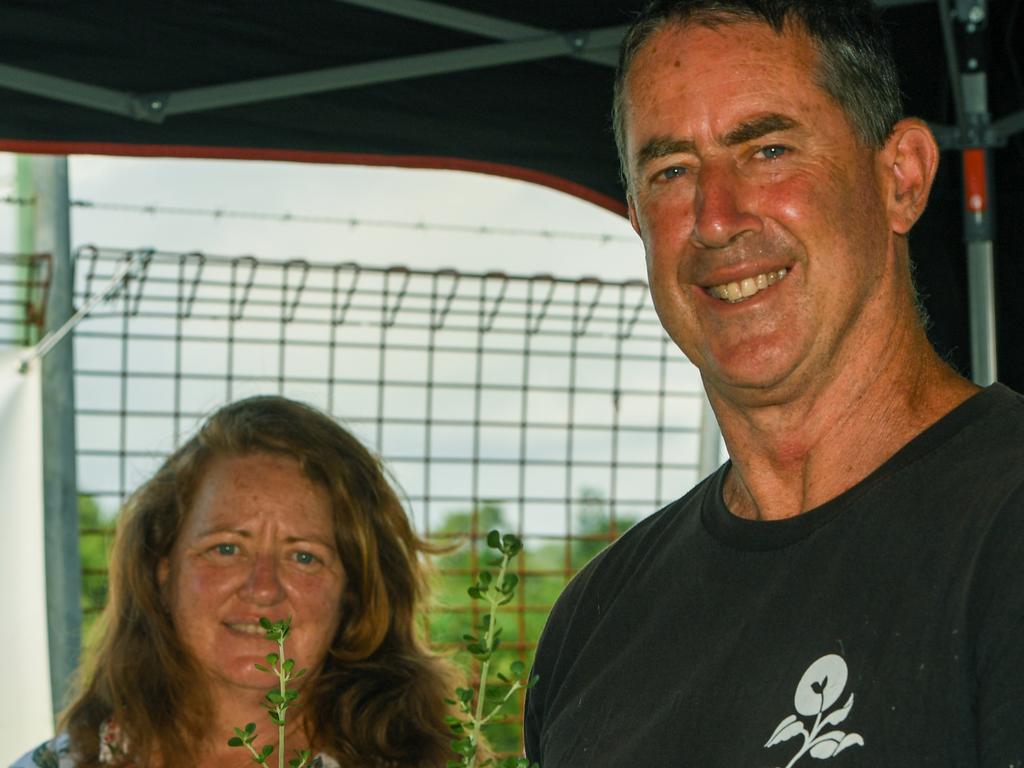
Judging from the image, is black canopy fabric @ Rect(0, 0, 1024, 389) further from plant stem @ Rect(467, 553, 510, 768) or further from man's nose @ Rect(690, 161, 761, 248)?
plant stem @ Rect(467, 553, 510, 768)

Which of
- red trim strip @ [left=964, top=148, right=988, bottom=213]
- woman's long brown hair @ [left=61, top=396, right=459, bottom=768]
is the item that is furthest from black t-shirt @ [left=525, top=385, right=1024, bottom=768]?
red trim strip @ [left=964, top=148, right=988, bottom=213]

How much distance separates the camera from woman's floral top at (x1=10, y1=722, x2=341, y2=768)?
2451mm

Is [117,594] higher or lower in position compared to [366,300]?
lower

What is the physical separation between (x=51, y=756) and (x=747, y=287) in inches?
66.1

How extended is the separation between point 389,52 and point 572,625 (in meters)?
1.28

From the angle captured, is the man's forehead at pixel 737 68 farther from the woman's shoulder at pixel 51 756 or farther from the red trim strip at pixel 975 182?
the woman's shoulder at pixel 51 756

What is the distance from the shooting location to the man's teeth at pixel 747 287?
4.57ft

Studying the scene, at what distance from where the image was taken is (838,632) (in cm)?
120

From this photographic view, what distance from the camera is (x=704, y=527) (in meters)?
1.51

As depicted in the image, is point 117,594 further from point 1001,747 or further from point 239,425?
point 1001,747

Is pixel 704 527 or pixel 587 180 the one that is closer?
pixel 704 527

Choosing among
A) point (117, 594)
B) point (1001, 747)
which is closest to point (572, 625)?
Answer: point (1001, 747)

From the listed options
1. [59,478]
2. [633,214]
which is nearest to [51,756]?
[59,478]

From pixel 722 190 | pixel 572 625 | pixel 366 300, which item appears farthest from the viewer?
pixel 366 300
